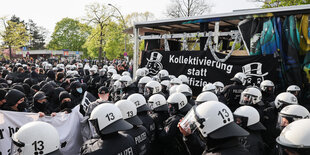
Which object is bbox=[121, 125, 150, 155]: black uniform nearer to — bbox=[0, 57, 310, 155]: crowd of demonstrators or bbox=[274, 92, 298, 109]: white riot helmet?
bbox=[0, 57, 310, 155]: crowd of demonstrators

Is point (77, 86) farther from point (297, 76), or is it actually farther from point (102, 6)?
point (102, 6)

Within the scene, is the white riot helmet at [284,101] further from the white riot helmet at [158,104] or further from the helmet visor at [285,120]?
the white riot helmet at [158,104]

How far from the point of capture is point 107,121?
294 centimetres

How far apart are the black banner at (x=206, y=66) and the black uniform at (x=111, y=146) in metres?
7.73

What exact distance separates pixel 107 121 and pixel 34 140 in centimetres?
89

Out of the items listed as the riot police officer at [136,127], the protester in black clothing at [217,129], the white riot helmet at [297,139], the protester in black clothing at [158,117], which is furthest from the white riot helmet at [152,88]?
the white riot helmet at [297,139]

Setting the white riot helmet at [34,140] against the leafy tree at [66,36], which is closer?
the white riot helmet at [34,140]

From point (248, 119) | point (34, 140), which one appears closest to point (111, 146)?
point (34, 140)

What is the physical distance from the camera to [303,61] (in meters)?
8.30

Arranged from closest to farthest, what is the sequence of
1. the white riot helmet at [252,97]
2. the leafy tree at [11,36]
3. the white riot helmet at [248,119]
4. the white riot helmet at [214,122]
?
the white riot helmet at [214,122] → the white riot helmet at [248,119] → the white riot helmet at [252,97] → the leafy tree at [11,36]

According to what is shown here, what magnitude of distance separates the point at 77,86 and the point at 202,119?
5.09 meters

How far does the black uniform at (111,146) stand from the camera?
276 centimetres

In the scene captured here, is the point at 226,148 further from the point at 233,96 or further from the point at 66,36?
the point at 66,36

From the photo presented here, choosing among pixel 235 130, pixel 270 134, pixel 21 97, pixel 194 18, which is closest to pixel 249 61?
pixel 194 18
